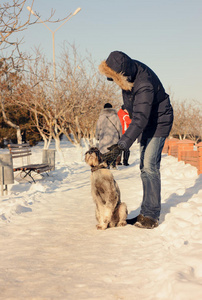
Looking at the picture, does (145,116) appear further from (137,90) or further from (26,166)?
(26,166)

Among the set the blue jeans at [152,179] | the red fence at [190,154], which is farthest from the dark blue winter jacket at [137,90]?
the red fence at [190,154]

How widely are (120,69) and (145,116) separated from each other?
0.64 meters

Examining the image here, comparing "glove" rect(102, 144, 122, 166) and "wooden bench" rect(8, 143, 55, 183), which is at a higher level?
"glove" rect(102, 144, 122, 166)

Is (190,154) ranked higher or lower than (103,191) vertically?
lower

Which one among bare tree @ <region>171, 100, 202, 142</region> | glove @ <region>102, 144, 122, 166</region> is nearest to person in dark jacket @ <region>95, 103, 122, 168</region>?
glove @ <region>102, 144, 122, 166</region>

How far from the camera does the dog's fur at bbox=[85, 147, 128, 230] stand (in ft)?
14.1

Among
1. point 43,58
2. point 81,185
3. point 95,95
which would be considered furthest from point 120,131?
point 95,95

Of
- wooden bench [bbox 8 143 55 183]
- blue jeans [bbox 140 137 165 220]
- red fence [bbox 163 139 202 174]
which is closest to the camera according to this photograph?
blue jeans [bbox 140 137 165 220]

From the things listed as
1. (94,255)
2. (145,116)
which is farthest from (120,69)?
(94,255)

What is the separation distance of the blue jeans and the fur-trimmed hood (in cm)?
82

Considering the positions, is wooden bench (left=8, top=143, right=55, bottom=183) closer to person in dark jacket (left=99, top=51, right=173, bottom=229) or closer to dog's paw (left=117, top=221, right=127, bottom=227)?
dog's paw (left=117, top=221, right=127, bottom=227)

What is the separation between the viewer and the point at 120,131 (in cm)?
1176

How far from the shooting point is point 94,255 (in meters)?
3.43

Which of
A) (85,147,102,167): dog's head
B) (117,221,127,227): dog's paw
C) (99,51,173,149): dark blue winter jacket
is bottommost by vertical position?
(117,221,127,227): dog's paw
